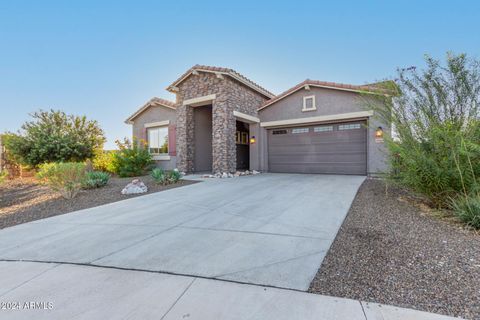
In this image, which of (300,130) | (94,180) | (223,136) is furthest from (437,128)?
(94,180)

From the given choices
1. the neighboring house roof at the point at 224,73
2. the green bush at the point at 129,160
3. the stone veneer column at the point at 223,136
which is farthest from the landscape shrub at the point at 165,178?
the neighboring house roof at the point at 224,73

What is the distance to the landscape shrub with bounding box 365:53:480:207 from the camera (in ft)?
12.7

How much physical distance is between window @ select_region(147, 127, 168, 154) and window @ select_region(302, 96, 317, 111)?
8.09m

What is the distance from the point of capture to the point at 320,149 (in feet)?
34.4

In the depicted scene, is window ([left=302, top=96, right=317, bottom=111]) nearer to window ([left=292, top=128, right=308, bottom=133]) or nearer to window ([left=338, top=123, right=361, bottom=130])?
window ([left=292, top=128, right=308, bottom=133])

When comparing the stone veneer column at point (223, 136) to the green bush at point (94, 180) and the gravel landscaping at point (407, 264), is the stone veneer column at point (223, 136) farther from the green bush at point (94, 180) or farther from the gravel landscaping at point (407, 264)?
the gravel landscaping at point (407, 264)

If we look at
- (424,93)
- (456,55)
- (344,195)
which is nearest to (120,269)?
(344,195)

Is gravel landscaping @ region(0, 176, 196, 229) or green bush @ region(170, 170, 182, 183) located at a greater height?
green bush @ region(170, 170, 182, 183)

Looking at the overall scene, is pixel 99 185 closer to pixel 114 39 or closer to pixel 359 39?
pixel 114 39

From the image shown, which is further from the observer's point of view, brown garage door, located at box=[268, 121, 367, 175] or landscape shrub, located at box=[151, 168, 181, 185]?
brown garage door, located at box=[268, 121, 367, 175]

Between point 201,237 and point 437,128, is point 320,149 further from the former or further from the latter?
point 201,237

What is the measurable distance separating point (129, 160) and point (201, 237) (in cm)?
938

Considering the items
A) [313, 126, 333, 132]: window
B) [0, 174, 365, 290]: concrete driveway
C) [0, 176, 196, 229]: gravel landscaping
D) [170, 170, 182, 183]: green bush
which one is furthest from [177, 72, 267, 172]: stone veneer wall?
[0, 174, 365, 290]: concrete driveway

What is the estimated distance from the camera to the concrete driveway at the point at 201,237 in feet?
7.87
